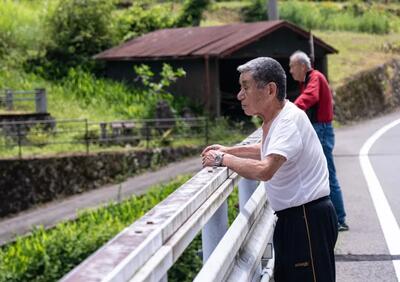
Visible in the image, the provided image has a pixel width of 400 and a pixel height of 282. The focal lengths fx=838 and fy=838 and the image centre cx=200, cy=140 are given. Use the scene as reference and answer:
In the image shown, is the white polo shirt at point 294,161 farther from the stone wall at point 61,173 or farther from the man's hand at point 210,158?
the stone wall at point 61,173

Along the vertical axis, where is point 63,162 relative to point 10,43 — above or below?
below

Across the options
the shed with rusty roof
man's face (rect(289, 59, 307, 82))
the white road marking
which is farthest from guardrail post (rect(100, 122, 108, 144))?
man's face (rect(289, 59, 307, 82))

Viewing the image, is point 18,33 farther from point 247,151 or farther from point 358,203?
point 247,151

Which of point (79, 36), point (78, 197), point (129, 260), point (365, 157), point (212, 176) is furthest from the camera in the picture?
point (79, 36)

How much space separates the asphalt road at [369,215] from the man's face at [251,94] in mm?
2982

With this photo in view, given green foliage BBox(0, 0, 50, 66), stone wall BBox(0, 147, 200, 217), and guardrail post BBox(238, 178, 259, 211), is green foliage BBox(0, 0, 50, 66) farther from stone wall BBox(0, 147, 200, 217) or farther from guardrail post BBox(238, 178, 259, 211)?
guardrail post BBox(238, 178, 259, 211)

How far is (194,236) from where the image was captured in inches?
173

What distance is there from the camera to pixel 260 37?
99.2 feet

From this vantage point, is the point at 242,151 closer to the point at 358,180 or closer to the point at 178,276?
the point at 178,276

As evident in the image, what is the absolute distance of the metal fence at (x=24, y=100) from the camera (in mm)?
28812

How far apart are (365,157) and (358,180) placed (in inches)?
183

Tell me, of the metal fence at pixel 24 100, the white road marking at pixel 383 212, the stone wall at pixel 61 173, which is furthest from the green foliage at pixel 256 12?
the white road marking at pixel 383 212

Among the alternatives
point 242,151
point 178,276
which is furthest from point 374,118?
point 242,151

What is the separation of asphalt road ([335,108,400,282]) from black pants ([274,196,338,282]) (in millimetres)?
2355
